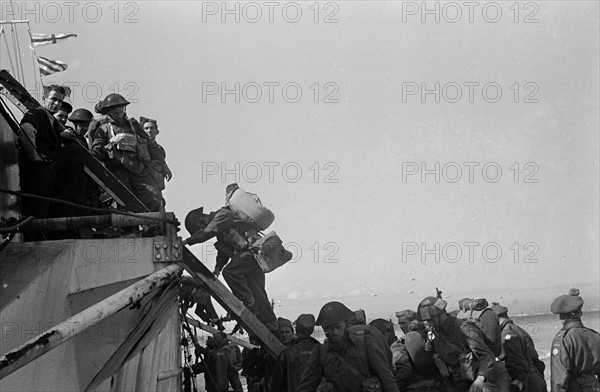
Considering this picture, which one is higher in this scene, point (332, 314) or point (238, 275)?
point (238, 275)

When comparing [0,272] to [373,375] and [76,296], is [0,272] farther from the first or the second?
[373,375]

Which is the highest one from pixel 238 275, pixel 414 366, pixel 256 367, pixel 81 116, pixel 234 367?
pixel 81 116

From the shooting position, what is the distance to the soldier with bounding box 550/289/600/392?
10.0m

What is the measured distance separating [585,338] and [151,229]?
226 inches

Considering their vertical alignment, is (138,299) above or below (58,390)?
above

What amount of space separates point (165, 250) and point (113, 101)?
3.87m

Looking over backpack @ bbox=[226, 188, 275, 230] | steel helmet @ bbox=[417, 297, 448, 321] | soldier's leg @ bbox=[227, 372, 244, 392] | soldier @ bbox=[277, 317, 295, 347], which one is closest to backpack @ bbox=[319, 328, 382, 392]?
soldier @ bbox=[277, 317, 295, 347]

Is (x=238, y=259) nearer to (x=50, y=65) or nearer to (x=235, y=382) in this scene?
(x=235, y=382)

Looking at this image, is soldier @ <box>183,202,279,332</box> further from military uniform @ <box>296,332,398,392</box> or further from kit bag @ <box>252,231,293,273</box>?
military uniform @ <box>296,332,398,392</box>

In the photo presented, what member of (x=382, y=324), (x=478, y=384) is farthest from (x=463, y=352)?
(x=382, y=324)

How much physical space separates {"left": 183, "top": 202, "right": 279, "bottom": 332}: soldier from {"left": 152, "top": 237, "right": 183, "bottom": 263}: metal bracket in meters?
2.66

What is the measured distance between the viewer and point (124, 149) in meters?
9.93

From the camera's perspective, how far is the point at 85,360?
613 centimetres

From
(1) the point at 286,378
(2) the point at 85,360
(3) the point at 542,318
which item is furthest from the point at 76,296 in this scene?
(3) the point at 542,318
